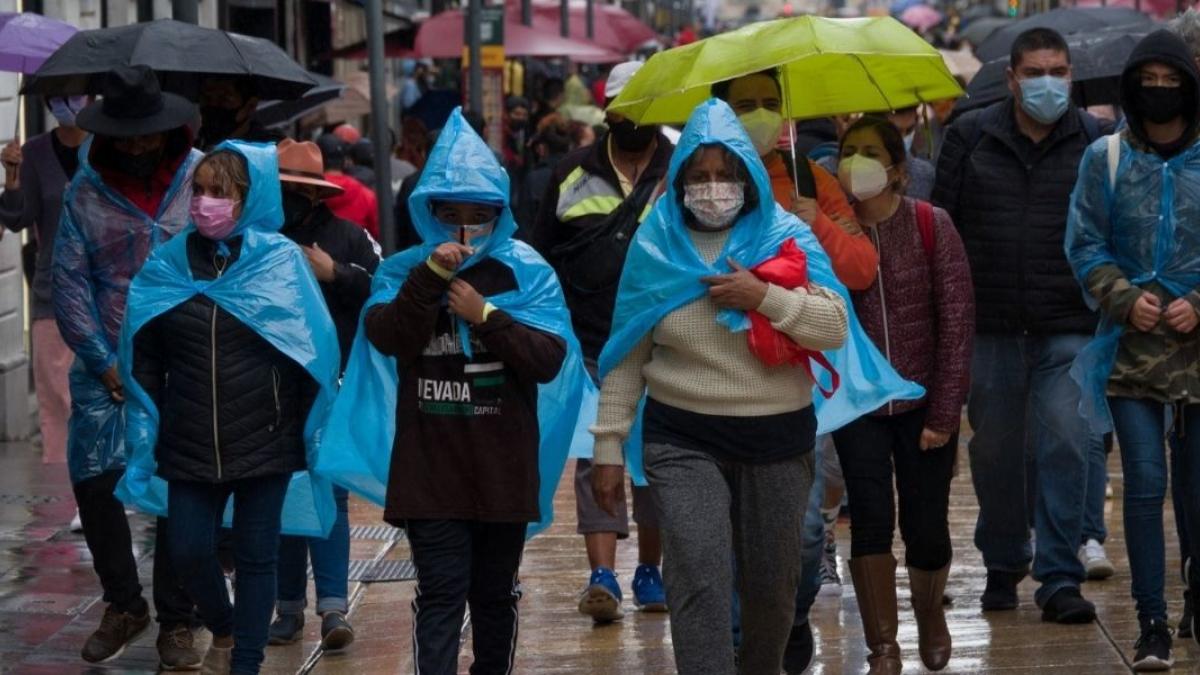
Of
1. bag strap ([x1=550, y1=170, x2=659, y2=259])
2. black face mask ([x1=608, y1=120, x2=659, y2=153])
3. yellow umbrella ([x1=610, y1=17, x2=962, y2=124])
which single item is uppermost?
yellow umbrella ([x1=610, y1=17, x2=962, y2=124])

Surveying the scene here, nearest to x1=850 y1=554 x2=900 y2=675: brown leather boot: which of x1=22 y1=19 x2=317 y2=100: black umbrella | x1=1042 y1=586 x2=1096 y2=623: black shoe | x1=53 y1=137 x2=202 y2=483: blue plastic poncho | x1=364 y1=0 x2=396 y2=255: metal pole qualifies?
x1=1042 y1=586 x2=1096 y2=623: black shoe

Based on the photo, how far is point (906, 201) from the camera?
326 inches

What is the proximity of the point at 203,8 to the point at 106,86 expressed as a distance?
587 inches

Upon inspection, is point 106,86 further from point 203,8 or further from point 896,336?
point 203,8

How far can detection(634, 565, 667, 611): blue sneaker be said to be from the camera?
32.2 feet

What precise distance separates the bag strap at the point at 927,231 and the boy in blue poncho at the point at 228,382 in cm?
190

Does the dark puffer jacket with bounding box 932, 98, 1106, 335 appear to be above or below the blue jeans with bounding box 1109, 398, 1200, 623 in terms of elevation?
above

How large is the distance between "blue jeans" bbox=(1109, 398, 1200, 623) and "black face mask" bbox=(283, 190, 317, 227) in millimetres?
2900

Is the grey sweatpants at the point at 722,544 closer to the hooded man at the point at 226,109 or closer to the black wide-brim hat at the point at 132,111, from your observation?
the black wide-brim hat at the point at 132,111

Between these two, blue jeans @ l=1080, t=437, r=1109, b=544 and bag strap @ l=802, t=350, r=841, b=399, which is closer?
bag strap @ l=802, t=350, r=841, b=399

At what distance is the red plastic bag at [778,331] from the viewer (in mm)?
6949

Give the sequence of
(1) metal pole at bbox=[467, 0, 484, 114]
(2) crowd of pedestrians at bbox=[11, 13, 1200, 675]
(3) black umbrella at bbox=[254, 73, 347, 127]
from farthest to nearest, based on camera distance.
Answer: (1) metal pole at bbox=[467, 0, 484, 114]
(3) black umbrella at bbox=[254, 73, 347, 127]
(2) crowd of pedestrians at bbox=[11, 13, 1200, 675]

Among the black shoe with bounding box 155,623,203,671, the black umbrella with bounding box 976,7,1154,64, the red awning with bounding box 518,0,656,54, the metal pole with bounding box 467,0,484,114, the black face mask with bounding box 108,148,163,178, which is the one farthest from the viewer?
the red awning with bounding box 518,0,656,54

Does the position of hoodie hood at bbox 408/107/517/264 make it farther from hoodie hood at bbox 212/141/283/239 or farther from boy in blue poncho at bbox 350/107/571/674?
hoodie hood at bbox 212/141/283/239
